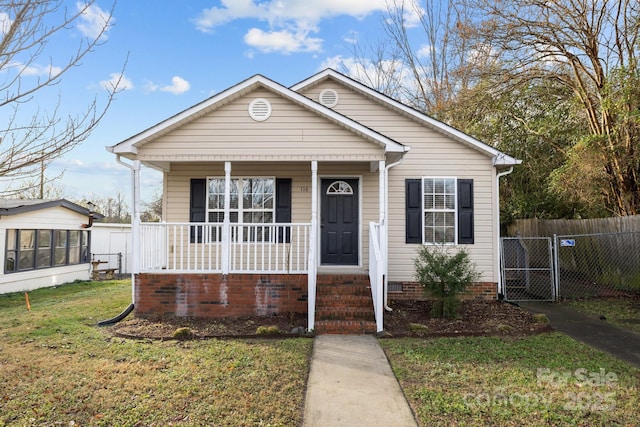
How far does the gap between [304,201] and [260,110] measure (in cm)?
240

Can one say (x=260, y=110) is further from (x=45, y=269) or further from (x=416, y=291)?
(x=45, y=269)

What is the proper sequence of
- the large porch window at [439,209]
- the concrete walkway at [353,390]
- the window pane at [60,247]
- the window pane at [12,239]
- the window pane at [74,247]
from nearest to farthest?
1. the concrete walkway at [353,390]
2. the large porch window at [439,209]
3. the window pane at [12,239]
4. the window pane at [60,247]
5. the window pane at [74,247]

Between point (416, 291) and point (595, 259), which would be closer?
point (416, 291)

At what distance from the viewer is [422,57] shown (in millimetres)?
20016

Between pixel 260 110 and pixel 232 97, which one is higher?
pixel 232 97

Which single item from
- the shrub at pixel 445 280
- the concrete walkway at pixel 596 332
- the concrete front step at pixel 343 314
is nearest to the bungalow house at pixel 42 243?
the concrete front step at pixel 343 314

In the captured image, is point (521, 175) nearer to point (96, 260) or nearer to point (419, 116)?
point (419, 116)

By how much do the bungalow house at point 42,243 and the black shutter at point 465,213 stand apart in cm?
1337

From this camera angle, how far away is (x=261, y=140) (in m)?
7.76

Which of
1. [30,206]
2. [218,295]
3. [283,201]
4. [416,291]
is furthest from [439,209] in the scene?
[30,206]

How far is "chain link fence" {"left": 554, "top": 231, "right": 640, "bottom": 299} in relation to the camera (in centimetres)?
984

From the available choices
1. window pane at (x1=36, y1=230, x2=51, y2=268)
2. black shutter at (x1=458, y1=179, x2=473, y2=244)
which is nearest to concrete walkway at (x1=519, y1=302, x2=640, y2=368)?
black shutter at (x1=458, y1=179, x2=473, y2=244)

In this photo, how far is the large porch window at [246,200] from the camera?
29.8ft

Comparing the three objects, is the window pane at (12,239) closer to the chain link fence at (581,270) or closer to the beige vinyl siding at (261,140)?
the beige vinyl siding at (261,140)
